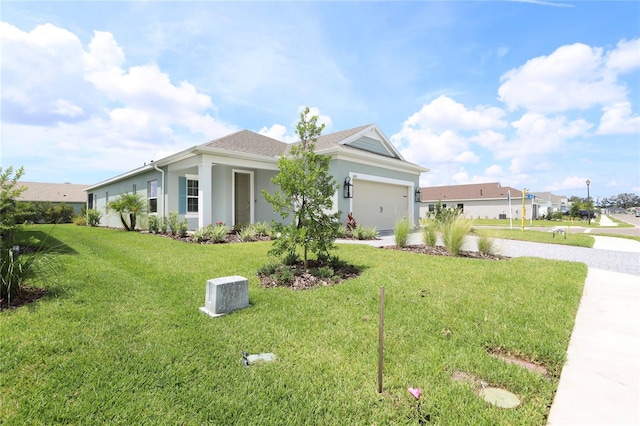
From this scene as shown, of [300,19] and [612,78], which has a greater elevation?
[300,19]

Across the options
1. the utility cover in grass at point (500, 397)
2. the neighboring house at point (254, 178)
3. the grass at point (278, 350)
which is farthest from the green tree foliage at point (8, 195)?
the utility cover in grass at point (500, 397)

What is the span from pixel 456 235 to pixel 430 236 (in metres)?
1.19

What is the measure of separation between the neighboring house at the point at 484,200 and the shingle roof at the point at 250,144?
28.3m

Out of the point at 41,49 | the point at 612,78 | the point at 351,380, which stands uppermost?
the point at 612,78

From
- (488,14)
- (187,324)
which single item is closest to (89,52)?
(187,324)

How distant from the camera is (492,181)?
144ft

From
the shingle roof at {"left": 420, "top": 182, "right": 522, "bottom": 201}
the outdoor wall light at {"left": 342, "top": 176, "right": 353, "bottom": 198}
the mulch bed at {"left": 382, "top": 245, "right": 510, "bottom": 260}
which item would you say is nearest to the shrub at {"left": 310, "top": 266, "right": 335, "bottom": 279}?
the mulch bed at {"left": 382, "top": 245, "right": 510, "bottom": 260}

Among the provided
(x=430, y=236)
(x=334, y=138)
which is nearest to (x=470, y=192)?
(x=334, y=138)

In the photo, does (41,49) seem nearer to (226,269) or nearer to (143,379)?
(226,269)

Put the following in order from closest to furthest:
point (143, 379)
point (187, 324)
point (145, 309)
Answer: point (143, 379)
point (187, 324)
point (145, 309)

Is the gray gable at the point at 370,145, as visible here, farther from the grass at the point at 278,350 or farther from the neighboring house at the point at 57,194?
the neighboring house at the point at 57,194

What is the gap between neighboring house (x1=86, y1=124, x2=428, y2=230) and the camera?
38.4 feet

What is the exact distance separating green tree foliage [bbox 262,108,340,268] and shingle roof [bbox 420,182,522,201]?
40.8 m

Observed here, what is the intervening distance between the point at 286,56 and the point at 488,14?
5424mm
